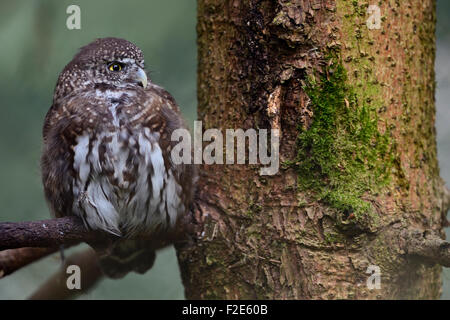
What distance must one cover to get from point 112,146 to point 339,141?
0.80m

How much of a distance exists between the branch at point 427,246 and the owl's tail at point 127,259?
3.57 feet

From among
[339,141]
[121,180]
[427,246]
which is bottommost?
[427,246]

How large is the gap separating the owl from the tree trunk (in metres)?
0.32

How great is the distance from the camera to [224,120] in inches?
79.7

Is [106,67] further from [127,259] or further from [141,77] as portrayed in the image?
[127,259]

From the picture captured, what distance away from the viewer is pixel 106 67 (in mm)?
2064

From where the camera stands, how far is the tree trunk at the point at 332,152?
70.5 inches

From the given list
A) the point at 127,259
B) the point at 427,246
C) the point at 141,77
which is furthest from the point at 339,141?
the point at 127,259

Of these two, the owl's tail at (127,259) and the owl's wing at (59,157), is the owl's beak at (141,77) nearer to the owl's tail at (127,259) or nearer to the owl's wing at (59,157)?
the owl's wing at (59,157)

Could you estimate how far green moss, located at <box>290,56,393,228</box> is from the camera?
1811mm

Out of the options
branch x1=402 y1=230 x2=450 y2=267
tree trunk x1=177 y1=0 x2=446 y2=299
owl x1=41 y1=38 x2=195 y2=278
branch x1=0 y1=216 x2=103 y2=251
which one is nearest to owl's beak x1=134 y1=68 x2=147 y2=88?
owl x1=41 y1=38 x2=195 y2=278

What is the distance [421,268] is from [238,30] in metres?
1.00

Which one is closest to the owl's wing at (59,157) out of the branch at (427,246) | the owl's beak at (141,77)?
the owl's beak at (141,77)

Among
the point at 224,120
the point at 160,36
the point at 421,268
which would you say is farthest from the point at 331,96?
the point at 160,36
